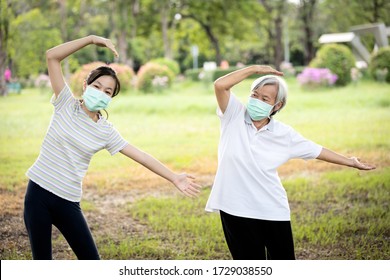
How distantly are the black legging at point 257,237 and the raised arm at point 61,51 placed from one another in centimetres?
89

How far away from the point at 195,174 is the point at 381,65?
8.95 ft

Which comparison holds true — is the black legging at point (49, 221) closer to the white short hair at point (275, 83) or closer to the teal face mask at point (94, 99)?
the teal face mask at point (94, 99)

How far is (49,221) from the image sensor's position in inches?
99.6

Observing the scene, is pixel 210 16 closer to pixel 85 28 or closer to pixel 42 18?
pixel 85 28

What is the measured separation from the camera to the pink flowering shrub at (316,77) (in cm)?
755

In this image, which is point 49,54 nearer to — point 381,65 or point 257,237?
point 257,237

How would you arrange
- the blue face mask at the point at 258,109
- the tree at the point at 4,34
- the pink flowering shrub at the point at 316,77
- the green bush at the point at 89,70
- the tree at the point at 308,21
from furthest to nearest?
the green bush at the point at 89,70 < the pink flowering shrub at the point at 316,77 < the tree at the point at 308,21 < the tree at the point at 4,34 < the blue face mask at the point at 258,109

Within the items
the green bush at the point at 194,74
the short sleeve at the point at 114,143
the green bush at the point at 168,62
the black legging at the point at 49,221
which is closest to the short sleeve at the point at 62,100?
the short sleeve at the point at 114,143

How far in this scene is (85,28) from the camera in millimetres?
7590

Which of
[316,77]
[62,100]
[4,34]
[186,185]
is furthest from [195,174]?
[62,100]

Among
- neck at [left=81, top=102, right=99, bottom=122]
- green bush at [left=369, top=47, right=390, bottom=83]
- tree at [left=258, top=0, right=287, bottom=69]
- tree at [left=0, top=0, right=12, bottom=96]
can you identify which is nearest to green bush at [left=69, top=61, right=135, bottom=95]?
tree at [left=0, top=0, right=12, bottom=96]

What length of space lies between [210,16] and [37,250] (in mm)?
5766

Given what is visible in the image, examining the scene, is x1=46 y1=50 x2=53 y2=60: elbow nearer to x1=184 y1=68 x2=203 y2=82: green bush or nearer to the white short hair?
the white short hair
